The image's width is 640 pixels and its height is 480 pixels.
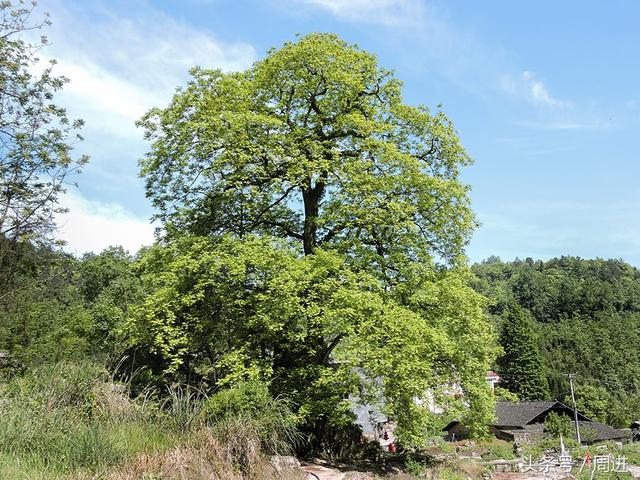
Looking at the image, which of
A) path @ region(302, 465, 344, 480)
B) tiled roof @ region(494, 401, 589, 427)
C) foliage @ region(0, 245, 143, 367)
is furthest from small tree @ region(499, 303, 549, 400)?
path @ region(302, 465, 344, 480)

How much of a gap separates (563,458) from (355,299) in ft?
59.5

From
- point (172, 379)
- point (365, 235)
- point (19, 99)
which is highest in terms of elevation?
point (19, 99)

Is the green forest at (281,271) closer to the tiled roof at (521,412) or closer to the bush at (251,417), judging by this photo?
the bush at (251,417)

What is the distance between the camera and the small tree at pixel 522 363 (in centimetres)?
5566

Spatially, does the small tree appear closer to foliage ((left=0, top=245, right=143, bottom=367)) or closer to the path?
foliage ((left=0, top=245, right=143, bottom=367))

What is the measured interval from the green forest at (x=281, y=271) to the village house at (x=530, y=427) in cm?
2905

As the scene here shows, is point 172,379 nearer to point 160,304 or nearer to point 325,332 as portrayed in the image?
point 160,304

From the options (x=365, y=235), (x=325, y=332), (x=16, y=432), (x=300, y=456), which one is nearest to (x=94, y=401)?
(x=16, y=432)

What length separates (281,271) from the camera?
12.7m

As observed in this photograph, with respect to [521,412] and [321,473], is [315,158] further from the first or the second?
[521,412]

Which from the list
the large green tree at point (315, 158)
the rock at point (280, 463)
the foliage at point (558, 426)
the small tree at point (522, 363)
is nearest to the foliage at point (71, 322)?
the large green tree at point (315, 158)

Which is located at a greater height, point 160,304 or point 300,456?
point 160,304

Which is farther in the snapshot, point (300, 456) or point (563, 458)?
point (563, 458)

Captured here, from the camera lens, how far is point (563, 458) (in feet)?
78.7
